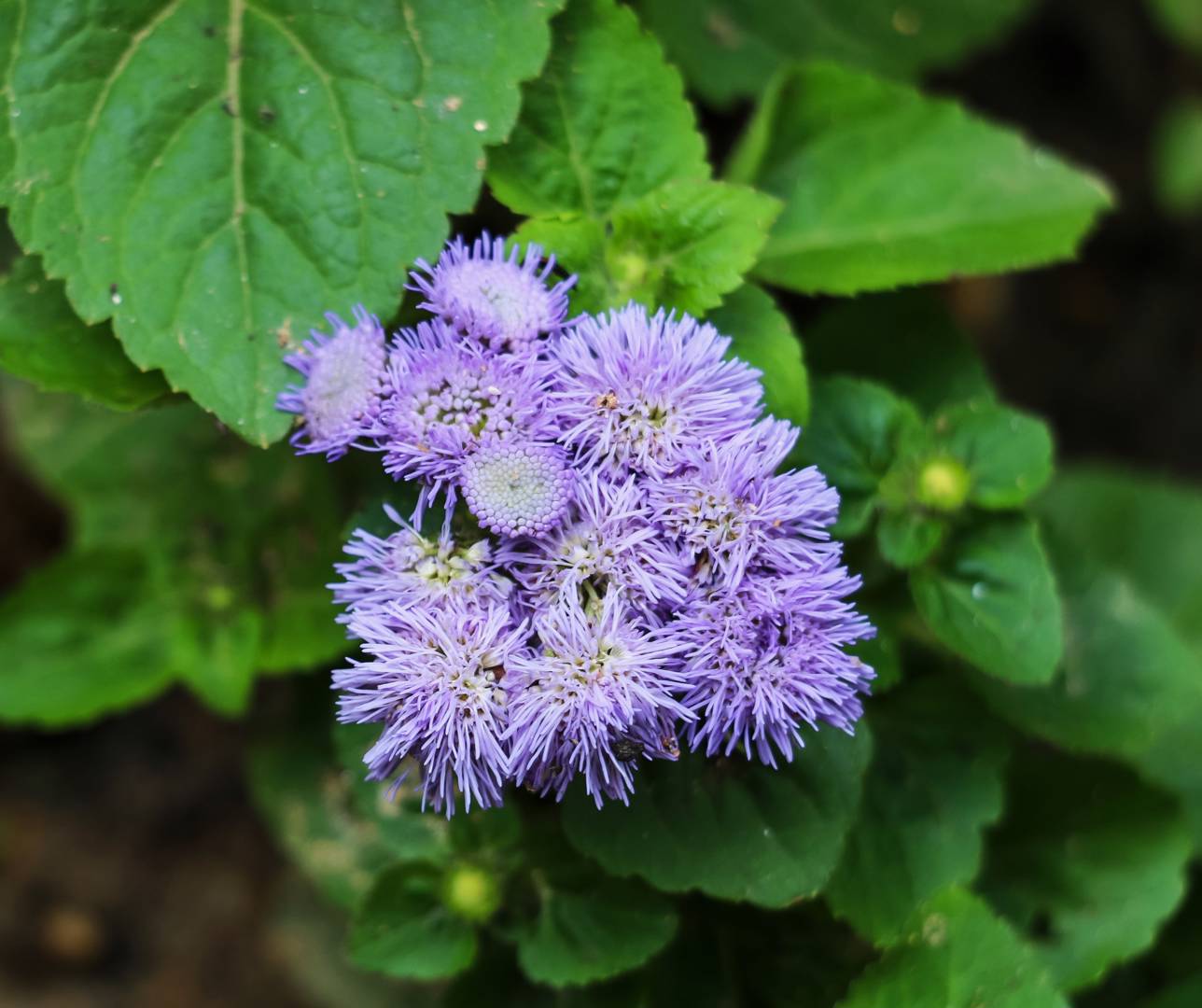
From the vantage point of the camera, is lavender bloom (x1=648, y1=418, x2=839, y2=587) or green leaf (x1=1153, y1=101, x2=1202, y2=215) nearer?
lavender bloom (x1=648, y1=418, x2=839, y2=587)

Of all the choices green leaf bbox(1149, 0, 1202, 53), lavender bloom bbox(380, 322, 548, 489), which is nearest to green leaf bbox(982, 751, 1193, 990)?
lavender bloom bbox(380, 322, 548, 489)

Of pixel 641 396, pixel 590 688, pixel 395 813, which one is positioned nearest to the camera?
pixel 590 688

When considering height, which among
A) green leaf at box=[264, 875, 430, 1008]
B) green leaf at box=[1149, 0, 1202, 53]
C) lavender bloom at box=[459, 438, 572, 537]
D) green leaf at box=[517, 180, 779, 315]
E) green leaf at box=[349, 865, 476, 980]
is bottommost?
green leaf at box=[264, 875, 430, 1008]

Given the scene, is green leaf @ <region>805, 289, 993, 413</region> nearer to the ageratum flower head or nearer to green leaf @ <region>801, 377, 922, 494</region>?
green leaf @ <region>801, 377, 922, 494</region>

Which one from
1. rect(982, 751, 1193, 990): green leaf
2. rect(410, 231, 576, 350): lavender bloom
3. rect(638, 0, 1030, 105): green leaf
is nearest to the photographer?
rect(410, 231, 576, 350): lavender bloom

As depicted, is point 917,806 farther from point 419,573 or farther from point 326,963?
point 326,963

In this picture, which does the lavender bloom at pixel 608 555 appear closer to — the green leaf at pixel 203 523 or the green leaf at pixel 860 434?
the green leaf at pixel 860 434

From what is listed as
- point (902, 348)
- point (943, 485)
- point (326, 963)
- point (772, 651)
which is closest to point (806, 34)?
point (902, 348)

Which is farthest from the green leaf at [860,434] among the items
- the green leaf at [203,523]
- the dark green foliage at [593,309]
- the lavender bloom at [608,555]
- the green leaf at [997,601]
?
the green leaf at [203,523]
